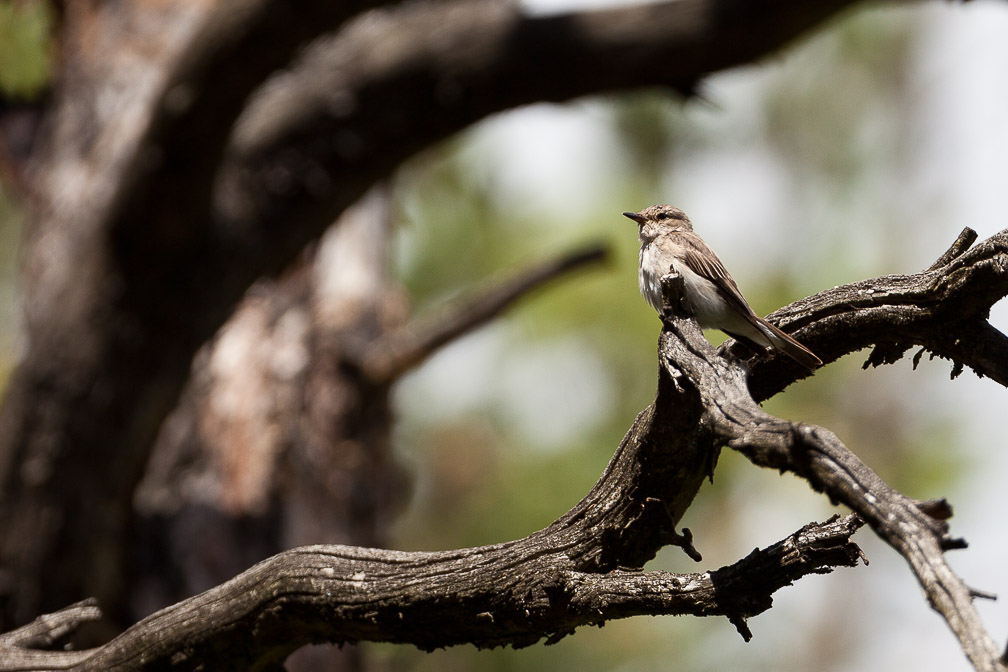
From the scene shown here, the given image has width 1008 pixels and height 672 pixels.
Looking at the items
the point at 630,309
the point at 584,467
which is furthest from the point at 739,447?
the point at 630,309

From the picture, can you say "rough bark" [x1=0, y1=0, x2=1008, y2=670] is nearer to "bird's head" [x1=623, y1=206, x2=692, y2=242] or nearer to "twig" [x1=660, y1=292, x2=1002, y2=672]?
"twig" [x1=660, y1=292, x2=1002, y2=672]

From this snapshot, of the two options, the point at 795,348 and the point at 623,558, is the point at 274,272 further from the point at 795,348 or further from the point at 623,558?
the point at 795,348

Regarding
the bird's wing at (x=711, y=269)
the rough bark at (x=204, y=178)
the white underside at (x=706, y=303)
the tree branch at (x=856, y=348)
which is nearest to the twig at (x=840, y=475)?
the tree branch at (x=856, y=348)

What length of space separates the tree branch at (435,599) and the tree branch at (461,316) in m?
3.19

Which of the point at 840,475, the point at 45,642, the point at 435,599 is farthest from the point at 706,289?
the point at 45,642

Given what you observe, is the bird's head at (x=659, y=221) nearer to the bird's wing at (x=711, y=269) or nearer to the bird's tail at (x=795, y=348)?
the bird's wing at (x=711, y=269)

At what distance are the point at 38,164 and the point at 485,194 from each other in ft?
16.4

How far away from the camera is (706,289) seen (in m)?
3.15

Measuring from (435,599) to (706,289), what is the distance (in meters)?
1.29

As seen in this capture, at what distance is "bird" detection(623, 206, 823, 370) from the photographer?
246 cm

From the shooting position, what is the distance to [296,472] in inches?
251

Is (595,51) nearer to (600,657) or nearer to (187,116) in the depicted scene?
(187,116)

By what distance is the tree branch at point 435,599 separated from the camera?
2.10 metres

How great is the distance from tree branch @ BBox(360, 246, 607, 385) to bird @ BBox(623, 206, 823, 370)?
173 centimetres
